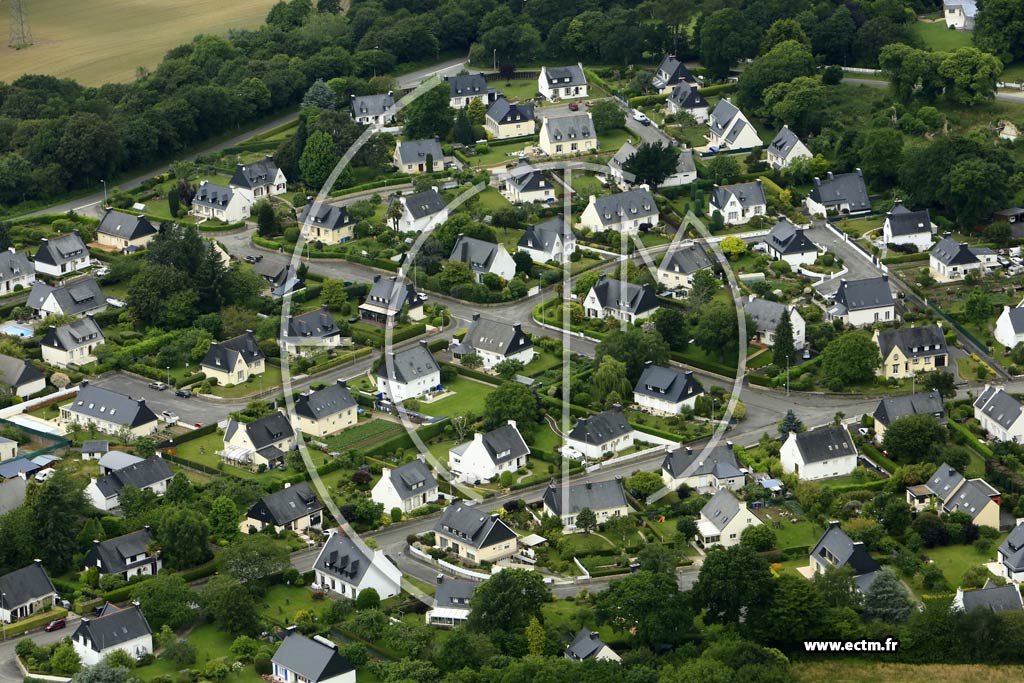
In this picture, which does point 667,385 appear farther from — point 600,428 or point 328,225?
point 328,225

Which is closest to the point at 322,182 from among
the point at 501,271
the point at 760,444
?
the point at 501,271

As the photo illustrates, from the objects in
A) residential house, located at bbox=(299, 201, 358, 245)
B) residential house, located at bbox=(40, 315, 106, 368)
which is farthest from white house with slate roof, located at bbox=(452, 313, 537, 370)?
residential house, located at bbox=(40, 315, 106, 368)

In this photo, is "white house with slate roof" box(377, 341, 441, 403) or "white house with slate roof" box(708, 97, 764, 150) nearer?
"white house with slate roof" box(377, 341, 441, 403)

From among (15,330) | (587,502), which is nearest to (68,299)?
(15,330)

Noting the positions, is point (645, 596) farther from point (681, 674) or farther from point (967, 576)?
point (967, 576)

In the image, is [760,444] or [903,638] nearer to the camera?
[903,638]

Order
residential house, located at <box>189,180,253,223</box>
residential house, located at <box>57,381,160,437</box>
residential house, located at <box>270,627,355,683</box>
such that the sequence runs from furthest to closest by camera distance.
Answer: residential house, located at <box>189,180,253,223</box>, residential house, located at <box>57,381,160,437</box>, residential house, located at <box>270,627,355,683</box>

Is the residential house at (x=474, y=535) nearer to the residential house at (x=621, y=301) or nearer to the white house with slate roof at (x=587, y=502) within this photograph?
the white house with slate roof at (x=587, y=502)

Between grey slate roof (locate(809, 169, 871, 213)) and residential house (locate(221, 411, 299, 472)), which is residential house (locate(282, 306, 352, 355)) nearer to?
residential house (locate(221, 411, 299, 472))
